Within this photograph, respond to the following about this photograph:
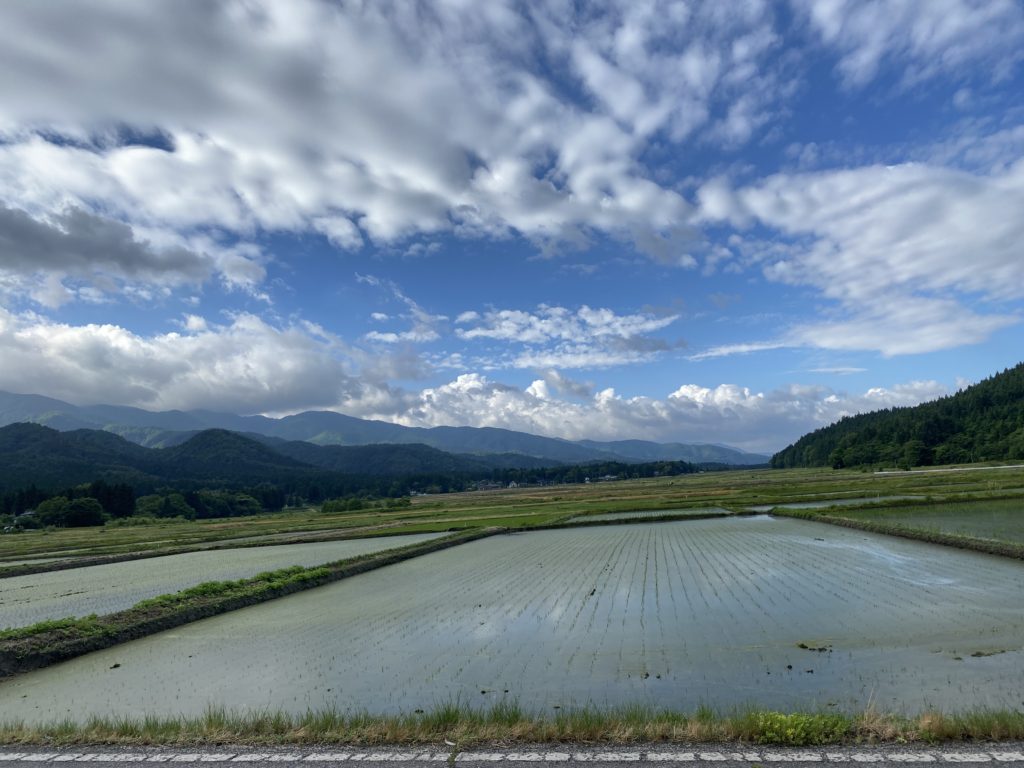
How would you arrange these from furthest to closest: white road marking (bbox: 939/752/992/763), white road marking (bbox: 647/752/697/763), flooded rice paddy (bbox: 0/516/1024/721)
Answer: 1. flooded rice paddy (bbox: 0/516/1024/721)
2. white road marking (bbox: 647/752/697/763)
3. white road marking (bbox: 939/752/992/763)

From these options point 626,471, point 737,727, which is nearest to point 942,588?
point 737,727

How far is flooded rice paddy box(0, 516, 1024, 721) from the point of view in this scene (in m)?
7.30

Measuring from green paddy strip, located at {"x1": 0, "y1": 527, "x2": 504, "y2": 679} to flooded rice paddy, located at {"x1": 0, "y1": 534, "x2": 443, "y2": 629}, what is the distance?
7.24ft

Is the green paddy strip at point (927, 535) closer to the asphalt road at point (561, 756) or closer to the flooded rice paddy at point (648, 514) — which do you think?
the flooded rice paddy at point (648, 514)

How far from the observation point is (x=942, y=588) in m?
12.4

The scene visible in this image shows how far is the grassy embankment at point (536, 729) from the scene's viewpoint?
511 centimetres

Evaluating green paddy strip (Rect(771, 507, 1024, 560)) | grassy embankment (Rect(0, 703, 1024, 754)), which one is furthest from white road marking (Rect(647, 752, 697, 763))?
green paddy strip (Rect(771, 507, 1024, 560))

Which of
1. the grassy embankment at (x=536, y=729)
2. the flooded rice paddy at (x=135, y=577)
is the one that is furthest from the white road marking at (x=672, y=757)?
the flooded rice paddy at (x=135, y=577)

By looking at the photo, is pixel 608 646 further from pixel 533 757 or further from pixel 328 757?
pixel 328 757

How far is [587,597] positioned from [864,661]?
6.70m

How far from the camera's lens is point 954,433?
9506 centimetres

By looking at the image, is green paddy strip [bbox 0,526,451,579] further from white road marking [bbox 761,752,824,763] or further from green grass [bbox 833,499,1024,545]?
white road marking [bbox 761,752,824,763]

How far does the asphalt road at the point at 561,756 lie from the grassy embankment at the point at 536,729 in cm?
14

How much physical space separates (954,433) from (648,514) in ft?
281
